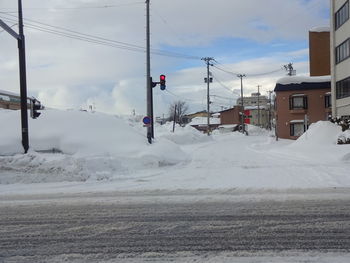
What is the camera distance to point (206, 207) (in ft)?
28.5

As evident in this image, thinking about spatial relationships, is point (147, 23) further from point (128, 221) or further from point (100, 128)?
point (128, 221)

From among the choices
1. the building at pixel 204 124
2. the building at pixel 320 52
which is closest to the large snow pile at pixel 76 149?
the building at pixel 320 52

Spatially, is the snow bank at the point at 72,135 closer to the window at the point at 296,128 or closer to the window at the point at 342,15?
the window at the point at 342,15

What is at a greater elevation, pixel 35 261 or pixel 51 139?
pixel 51 139

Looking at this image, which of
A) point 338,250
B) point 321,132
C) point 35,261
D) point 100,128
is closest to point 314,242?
point 338,250

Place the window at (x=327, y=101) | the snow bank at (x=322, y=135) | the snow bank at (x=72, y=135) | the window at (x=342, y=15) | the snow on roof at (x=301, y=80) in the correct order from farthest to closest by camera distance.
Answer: the window at (x=327, y=101), the snow on roof at (x=301, y=80), the window at (x=342, y=15), the snow bank at (x=322, y=135), the snow bank at (x=72, y=135)

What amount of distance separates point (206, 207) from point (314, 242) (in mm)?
3095

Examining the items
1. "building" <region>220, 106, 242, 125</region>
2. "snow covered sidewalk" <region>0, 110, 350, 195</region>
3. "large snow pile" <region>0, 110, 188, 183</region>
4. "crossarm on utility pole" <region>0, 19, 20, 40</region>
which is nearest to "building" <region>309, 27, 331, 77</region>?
"snow covered sidewalk" <region>0, 110, 350, 195</region>

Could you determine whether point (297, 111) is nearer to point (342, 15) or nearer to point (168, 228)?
point (342, 15)

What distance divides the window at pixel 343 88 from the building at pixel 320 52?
17.5 meters

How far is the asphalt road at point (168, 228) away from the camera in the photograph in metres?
5.73

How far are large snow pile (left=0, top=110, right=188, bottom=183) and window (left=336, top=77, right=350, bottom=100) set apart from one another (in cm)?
1707

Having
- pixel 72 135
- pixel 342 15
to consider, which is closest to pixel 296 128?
pixel 342 15

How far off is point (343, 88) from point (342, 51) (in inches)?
118
